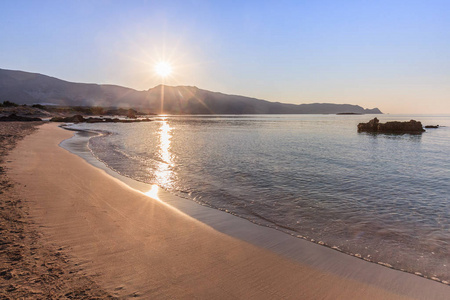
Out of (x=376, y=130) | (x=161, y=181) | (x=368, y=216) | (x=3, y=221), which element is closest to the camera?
(x=3, y=221)

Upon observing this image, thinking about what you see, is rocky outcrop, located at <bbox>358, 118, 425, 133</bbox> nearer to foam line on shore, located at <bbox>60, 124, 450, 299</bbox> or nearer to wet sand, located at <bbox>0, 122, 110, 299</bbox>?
foam line on shore, located at <bbox>60, 124, 450, 299</bbox>

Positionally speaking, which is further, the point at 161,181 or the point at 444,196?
the point at 161,181

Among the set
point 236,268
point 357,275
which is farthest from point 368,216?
point 236,268

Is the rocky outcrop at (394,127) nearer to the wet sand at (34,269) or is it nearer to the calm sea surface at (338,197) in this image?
the calm sea surface at (338,197)

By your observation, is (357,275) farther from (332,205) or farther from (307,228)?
(332,205)

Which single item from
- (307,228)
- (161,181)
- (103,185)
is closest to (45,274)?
(307,228)

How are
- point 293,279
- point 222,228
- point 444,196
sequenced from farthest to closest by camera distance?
point 444,196, point 222,228, point 293,279

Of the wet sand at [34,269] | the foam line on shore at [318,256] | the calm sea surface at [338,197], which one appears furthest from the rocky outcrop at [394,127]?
the wet sand at [34,269]

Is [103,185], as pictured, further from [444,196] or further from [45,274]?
[444,196]

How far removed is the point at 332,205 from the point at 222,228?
4.34 meters

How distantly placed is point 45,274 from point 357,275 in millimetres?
5383

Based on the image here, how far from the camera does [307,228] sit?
6504 mm

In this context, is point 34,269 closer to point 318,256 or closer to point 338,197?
point 318,256

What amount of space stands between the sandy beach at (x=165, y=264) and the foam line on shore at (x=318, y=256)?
1.2 inches
